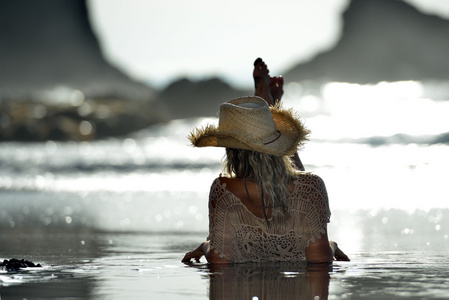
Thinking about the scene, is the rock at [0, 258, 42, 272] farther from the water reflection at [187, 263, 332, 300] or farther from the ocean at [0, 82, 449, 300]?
the water reflection at [187, 263, 332, 300]

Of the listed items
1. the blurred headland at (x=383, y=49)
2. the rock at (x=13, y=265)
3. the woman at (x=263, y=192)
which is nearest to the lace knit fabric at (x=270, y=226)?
the woman at (x=263, y=192)

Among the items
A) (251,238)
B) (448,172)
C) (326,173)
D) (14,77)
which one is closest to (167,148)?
(326,173)

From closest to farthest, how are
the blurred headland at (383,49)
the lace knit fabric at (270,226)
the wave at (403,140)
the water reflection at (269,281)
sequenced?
the water reflection at (269,281) → the lace knit fabric at (270,226) → the wave at (403,140) → the blurred headland at (383,49)

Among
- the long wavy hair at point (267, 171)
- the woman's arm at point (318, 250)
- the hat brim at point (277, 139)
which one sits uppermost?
the hat brim at point (277, 139)

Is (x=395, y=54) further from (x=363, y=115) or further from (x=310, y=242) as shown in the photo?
(x=310, y=242)

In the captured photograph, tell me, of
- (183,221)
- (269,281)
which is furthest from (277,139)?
(183,221)

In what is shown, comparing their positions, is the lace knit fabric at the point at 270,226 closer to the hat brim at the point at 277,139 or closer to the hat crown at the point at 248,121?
the hat brim at the point at 277,139

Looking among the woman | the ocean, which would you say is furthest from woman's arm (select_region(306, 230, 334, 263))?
the ocean
